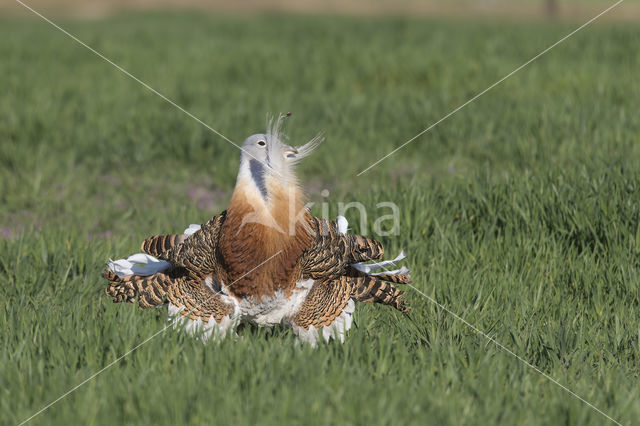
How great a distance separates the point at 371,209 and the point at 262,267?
1.84 meters

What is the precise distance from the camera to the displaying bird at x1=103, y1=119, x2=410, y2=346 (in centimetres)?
288

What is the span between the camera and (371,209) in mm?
4621

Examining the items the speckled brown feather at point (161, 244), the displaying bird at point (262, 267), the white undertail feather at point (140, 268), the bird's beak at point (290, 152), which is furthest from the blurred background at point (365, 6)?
the bird's beak at point (290, 152)

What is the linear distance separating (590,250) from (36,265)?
128 inches

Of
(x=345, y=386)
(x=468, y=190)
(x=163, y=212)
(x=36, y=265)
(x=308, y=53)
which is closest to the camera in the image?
(x=345, y=386)

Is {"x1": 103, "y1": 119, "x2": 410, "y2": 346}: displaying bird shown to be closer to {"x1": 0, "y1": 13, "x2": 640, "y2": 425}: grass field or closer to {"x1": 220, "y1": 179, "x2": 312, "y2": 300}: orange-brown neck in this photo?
{"x1": 220, "y1": 179, "x2": 312, "y2": 300}: orange-brown neck

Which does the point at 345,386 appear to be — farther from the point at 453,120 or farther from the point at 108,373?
the point at 453,120

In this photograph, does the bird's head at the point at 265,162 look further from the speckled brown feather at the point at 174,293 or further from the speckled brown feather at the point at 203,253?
the speckled brown feather at the point at 174,293

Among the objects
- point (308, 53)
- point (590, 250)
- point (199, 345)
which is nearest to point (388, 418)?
point (199, 345)

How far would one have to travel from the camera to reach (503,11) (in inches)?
1426

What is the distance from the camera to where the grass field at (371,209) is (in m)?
2.65

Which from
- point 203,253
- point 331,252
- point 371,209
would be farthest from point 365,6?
point 203,253

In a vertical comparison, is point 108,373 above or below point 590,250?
above

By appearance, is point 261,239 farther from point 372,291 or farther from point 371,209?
point 371,209
